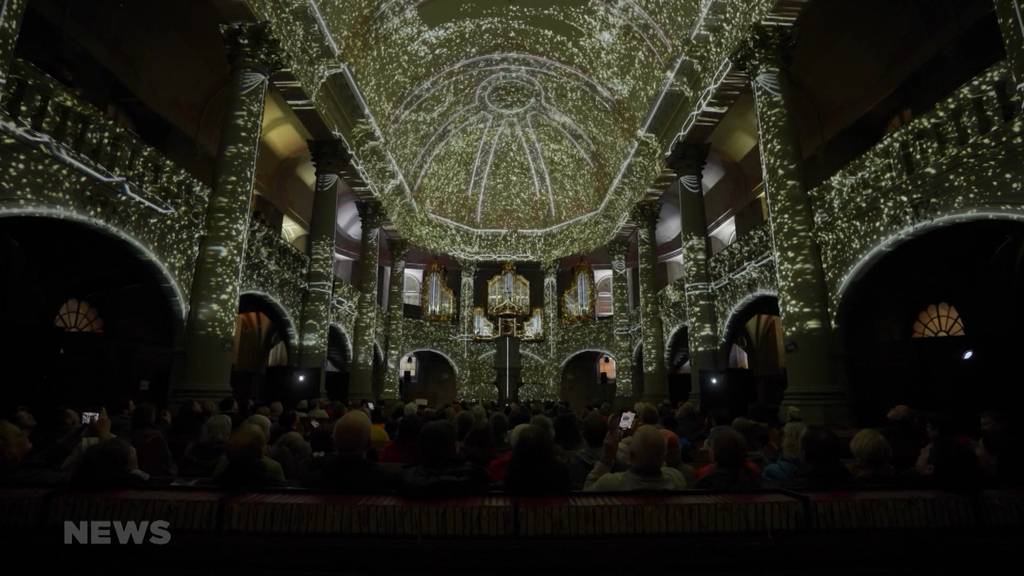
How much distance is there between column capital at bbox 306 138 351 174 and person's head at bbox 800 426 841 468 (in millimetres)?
12917

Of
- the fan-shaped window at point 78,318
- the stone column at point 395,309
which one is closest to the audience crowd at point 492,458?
the fan-shaped window at point 78,318

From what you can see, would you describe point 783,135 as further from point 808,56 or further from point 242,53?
point 242,53

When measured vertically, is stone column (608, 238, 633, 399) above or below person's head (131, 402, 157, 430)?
above

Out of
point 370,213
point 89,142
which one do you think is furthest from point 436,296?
point 89,142

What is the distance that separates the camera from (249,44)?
9.16 m

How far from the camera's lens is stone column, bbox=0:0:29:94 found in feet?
18.0

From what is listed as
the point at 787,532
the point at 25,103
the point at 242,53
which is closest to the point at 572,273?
the point at 242,53

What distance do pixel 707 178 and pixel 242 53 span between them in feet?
52.8

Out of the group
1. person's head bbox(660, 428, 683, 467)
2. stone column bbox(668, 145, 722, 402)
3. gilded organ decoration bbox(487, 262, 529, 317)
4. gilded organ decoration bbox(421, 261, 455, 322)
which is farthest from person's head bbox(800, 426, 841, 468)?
gilded organ decoration bbox(421, 261, 455, 322)

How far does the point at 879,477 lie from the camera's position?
3072 mm

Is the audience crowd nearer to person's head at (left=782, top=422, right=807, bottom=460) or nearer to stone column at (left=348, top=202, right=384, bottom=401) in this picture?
person's head at (left=782, top=422, right=807, bottom=460)

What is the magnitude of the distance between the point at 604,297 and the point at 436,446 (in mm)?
25381

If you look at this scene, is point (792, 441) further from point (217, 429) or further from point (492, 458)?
point (217, 429)

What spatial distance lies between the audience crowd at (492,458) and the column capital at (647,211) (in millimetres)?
11935
